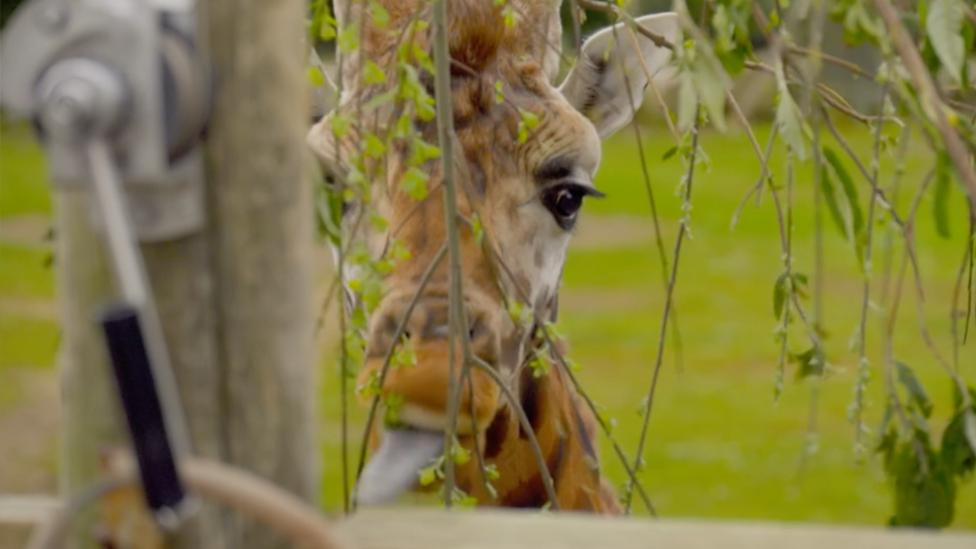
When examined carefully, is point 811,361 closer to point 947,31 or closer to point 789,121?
point 789,121

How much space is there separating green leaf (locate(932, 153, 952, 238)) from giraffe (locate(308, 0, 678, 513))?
86cm

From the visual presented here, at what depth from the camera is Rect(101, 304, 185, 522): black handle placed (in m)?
1.26

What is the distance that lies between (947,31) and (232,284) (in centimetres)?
111

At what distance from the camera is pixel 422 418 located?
9.73 ft

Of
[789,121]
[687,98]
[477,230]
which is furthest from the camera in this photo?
[477,230]

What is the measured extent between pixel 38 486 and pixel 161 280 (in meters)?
8.74

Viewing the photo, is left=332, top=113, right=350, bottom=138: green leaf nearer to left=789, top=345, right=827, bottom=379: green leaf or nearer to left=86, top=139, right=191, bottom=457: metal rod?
left=789, top=345, right=827, bottom=379: green leaf

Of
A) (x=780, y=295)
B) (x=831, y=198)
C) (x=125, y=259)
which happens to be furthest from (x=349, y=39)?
(x=125, y=259)

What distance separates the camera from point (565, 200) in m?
3.43

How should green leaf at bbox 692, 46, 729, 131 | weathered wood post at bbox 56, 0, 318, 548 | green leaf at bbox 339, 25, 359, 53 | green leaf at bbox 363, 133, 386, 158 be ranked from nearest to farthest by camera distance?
weathered wood post at bbox 56, 0, 318, 548 → green leaf at bbox 692, 46, 729, 131 → green leaf at bbox 339, 25, 359, 53 → green leaf at bbox 363, 133, 386, 158

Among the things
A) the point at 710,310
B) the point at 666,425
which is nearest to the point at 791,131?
the point at 666,425

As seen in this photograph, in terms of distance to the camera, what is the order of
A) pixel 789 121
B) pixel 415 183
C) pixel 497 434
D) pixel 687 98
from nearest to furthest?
pixel 687 98
pixel 789 121
pixel 415 183
pixel 497 434

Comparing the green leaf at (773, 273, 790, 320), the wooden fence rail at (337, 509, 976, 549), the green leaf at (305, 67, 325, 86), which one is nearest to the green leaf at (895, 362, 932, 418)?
the green leaf at (773, 273, 790, 320)

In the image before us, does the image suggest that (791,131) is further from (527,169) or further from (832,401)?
(832,401)
